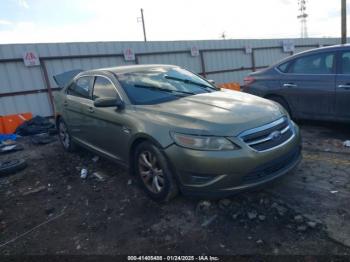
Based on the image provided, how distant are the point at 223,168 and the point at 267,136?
2.12 feet

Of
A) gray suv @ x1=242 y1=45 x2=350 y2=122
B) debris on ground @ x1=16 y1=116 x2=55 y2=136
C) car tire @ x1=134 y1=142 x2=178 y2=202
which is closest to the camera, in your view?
car tire @ x1=134 y1=142 x2=178 y2=202

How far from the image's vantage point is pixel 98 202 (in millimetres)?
3912

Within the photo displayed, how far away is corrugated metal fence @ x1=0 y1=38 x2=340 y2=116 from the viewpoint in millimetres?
9086

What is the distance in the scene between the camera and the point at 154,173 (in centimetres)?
354

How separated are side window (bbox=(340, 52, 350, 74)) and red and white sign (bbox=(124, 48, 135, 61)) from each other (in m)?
7.72

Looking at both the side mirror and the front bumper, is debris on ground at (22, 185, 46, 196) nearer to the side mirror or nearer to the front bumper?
the side mirror

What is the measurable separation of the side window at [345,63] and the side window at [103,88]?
13.1 feet

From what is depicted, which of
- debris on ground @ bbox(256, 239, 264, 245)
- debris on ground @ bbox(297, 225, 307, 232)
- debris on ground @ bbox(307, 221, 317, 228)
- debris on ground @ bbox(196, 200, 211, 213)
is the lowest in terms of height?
debris on ground @ bbox(256, 239, 264, 245)

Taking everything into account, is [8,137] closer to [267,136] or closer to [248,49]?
[267,136]

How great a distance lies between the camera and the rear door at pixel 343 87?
202 inches

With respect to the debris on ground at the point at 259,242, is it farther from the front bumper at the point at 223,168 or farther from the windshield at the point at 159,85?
the windshield at the point at 159,85

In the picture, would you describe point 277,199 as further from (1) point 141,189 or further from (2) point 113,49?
(2) point 113,49

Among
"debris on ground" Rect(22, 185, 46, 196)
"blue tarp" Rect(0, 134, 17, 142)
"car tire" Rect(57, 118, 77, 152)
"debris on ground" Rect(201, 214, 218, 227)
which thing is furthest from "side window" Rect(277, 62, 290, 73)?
"blue tarp" Rect(0, 134, 17, 142)

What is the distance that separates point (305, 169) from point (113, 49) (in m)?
8.66
